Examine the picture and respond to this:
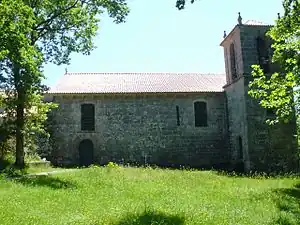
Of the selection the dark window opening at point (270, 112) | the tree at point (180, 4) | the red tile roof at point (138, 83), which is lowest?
the dark window opening at point (270, 112)

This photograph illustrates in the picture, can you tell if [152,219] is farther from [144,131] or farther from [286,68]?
[144,131]

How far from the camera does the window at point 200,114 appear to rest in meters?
26.5

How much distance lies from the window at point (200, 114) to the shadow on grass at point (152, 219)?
695 inches

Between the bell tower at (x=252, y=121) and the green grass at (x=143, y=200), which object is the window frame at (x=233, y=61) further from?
the green grass at (x=143, y=200)

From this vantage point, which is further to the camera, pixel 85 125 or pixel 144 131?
pixel 144 131

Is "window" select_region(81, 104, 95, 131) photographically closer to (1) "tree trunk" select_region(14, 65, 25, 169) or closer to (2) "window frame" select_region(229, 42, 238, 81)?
(1) "tree trunk" select_region(14, 65, 25, 169)

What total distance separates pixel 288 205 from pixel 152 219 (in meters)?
5.33

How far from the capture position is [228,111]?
26.5 meters

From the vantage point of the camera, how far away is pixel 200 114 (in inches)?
1049

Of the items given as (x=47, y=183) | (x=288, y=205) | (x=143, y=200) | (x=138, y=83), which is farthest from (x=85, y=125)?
(x=288, y=205)

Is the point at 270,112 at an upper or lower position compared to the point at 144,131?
upper

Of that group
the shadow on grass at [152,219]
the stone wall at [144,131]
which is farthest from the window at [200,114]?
the shadow on grass at [152,219]

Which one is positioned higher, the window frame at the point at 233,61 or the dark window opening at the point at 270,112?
the window frame at the point at 233,61

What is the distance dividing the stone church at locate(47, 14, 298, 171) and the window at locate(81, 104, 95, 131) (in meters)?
0.07
